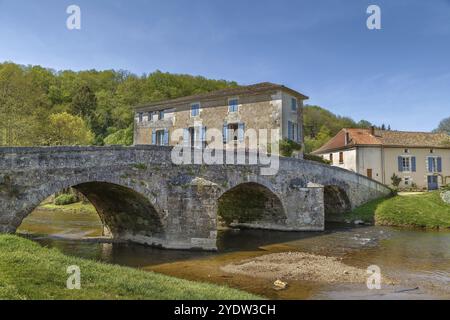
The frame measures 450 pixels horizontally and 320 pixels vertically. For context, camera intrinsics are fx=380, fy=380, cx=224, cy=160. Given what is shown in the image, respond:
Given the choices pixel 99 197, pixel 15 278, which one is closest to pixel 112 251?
pixel 99 197

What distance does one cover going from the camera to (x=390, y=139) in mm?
37219

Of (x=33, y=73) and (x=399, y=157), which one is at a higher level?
(x=33, y=73)

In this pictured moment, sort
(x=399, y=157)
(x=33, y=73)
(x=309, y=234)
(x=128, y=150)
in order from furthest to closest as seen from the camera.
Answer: (x=33, y=73) < (x=399, y=157) < (x=309, y=234) < (x=128, y=150)

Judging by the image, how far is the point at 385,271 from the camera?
42.1ft

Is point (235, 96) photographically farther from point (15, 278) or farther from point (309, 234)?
point (15, 278)

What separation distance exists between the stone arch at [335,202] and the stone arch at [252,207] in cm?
610

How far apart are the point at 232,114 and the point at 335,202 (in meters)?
11.0

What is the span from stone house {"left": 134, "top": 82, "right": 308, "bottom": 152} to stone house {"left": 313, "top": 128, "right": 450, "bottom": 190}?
743cm

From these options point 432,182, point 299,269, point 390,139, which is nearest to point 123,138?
point 390,139

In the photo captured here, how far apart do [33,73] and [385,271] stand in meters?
51.2

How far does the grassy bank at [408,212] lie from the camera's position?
24250 mm

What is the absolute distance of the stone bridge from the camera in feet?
39.7

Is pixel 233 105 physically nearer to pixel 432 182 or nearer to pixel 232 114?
pixel 232 114

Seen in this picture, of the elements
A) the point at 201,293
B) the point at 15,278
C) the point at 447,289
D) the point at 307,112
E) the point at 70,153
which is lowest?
the point at 447,289
